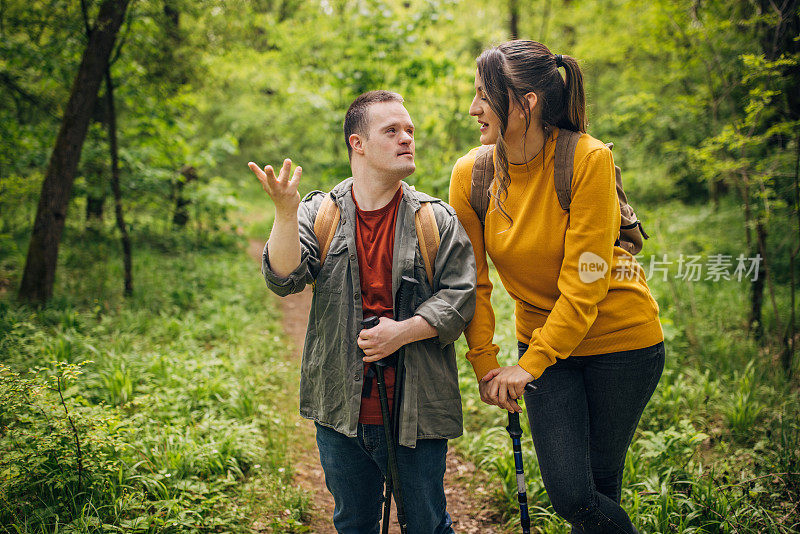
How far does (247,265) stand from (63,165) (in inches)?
164

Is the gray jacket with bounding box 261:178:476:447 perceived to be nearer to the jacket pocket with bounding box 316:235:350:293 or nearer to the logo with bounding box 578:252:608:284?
the jacket pocket with bounding box 316:235:350:293

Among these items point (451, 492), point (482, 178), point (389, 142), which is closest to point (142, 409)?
point (451, 492)

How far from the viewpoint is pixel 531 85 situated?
1993 millimetres

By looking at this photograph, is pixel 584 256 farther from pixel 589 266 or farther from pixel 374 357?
pixel 374 357

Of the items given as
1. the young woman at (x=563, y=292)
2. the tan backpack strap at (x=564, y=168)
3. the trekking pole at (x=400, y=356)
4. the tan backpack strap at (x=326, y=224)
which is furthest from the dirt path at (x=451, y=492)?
the tan backpack strap at (x=564, y=168)

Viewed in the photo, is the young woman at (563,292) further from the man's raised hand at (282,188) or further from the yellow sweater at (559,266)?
the man's raised hand at (282,188)

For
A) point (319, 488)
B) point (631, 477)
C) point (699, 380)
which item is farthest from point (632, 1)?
point (319, 488)

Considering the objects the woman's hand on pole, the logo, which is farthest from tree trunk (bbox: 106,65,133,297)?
the logo

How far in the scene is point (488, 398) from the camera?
216 centimetres

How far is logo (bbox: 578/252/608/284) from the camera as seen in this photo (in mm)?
1970

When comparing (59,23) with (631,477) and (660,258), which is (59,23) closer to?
(631,477)

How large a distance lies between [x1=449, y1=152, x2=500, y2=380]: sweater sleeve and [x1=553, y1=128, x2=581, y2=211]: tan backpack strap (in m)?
0.41

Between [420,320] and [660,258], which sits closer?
[420,320]

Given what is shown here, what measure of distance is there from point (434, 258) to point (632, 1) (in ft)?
22.1
